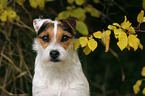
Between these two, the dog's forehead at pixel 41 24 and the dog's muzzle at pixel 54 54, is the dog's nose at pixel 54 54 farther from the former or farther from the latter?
the dog's forehead at pixel 41 24

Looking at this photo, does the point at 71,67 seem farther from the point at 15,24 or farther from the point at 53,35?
→ the point at 15,24

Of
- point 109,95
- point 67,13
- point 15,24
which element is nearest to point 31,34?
point 15,24

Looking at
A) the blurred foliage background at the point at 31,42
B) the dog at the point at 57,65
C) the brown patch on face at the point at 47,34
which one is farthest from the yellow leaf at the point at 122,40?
the blurred foliage background at the point at 31,42

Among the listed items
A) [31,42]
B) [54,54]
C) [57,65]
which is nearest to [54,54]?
[54,54]

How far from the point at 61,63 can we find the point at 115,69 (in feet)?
9.81

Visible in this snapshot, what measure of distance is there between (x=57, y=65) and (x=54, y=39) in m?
0.40

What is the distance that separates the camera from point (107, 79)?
237 inches

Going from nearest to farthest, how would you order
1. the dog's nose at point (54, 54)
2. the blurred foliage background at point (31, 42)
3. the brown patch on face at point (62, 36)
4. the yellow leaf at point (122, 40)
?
1. the yellow leaf at point (122, 40)
2. the dog's nose at point (54, 54)
3. the brown patch on face at point (62, 36)
4. the blurred foliage background at point (31, 42)

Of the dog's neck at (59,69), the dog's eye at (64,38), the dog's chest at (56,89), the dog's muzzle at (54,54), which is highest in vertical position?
the dog's eye at (64,38)

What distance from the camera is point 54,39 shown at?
3.07 meters

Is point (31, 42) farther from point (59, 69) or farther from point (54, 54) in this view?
point (54, 54)

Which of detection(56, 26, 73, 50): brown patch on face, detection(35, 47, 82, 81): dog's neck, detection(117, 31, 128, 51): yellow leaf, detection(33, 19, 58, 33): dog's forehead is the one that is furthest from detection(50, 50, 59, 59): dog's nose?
detection(117, 31, 128, 51): yellow leaf

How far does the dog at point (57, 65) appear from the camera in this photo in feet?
10.1

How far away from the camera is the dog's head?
2963 mm
